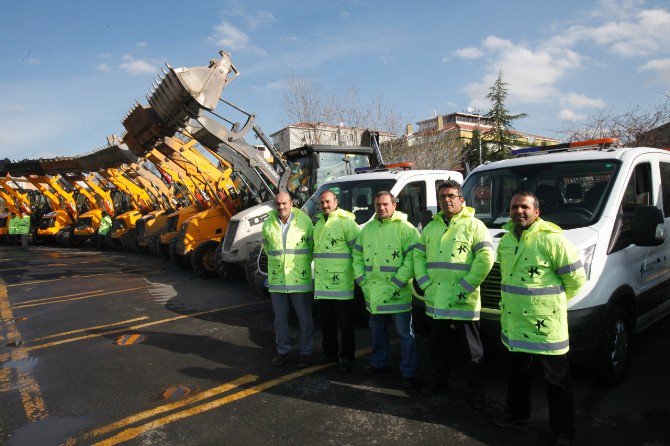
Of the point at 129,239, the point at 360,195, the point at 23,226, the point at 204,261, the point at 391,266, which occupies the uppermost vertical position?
the point at 360,195

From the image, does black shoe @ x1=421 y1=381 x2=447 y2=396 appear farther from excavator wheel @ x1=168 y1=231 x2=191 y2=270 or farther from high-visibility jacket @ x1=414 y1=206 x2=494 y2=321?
excavator wheel @ x1=168 y1=231 x2=191 y2=270

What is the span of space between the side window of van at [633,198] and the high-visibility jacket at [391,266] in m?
1.69

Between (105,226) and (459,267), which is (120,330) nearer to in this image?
(459,267)

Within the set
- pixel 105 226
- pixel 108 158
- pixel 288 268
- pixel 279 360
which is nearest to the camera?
pixel 288 268

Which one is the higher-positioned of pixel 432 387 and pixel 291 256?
pixel 291 256

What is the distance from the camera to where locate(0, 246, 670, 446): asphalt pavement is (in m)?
3.49

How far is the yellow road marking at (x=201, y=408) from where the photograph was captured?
3629 millimetres

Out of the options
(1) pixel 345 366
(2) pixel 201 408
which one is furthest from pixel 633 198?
(2) pixel 201 408

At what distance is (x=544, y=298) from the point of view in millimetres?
3107

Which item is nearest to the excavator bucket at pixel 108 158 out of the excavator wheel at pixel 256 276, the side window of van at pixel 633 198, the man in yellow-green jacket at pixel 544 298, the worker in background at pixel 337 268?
the excavator wheel at pixel 256 276

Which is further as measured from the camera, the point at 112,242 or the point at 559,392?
the point at 112,242

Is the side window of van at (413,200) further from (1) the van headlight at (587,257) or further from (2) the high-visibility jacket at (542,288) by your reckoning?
(2) the high-visibility jacket at (542,288)

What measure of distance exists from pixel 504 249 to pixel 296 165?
7.07m

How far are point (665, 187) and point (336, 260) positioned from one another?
3507mm
